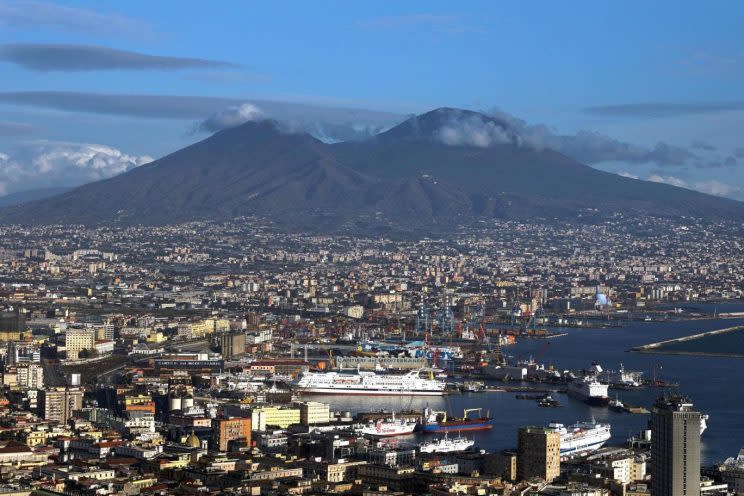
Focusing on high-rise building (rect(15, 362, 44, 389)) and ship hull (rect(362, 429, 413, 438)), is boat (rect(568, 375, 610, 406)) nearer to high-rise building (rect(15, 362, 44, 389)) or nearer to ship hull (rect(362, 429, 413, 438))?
ship hull (rect(362, 429, 413, 438))

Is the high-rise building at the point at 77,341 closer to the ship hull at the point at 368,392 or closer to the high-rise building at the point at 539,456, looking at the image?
the ship hull at the point at 368,392

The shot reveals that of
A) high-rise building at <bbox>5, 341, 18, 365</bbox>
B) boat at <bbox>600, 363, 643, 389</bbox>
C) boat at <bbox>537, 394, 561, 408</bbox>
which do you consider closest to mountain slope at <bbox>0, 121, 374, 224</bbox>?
high-rise building at <bbox>5, 341, 18, 365</bbox>

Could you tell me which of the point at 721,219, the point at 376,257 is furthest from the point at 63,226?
the point at 721,219

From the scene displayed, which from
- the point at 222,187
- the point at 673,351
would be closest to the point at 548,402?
the point at 673,351

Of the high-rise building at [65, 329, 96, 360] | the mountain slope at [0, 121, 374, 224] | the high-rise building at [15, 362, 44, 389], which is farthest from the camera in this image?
the mountain slope at [0, 121, 374, 224]

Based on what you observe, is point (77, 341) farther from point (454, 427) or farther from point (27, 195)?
point (27, 195)

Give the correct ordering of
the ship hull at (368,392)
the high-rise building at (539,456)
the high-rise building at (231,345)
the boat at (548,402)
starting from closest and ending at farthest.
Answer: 1. the high-rise building at (539,456)
2. the boat at (548,402)
3. the ship hull at (368,392)
4. the high-rise building at (231,345)

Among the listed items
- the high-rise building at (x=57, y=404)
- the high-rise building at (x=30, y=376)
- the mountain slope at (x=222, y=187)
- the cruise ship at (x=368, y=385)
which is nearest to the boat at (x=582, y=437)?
the high-rise building at (x=57, y=404)
